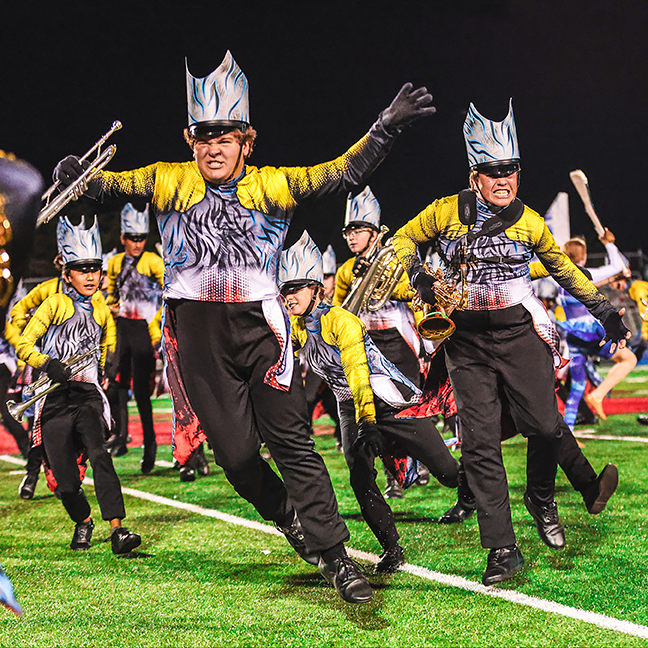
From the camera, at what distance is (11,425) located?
9.09 m

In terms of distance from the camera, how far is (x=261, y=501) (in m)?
3.90

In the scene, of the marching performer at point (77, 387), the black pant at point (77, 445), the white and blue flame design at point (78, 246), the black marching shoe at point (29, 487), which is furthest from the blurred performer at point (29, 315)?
the black pant at point (77, 445)

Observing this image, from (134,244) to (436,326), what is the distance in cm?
525

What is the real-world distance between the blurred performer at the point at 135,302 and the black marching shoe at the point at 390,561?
4.70m

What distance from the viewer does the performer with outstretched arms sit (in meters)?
3.57

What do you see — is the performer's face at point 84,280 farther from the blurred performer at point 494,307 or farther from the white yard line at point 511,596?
the blurred performer at point 494,307

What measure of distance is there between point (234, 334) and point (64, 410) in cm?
240

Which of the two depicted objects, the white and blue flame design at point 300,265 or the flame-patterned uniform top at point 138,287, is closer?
the white and blue flame design at point 300,265

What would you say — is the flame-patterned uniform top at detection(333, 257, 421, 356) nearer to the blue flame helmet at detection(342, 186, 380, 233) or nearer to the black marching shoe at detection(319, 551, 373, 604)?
the blue flame helmet at detection(342, 186, 380, 233)

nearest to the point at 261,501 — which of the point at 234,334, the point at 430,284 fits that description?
the point at 234,334

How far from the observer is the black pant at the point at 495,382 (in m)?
4.27

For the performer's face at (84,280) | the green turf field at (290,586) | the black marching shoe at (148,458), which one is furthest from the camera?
the black marching shoe at (148,458)

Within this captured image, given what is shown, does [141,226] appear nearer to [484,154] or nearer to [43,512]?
[43,512]

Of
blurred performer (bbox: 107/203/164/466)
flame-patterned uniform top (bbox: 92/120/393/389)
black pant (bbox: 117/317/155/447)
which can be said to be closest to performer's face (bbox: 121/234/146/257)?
blurred performer (bbox: 107/203/164/466)
